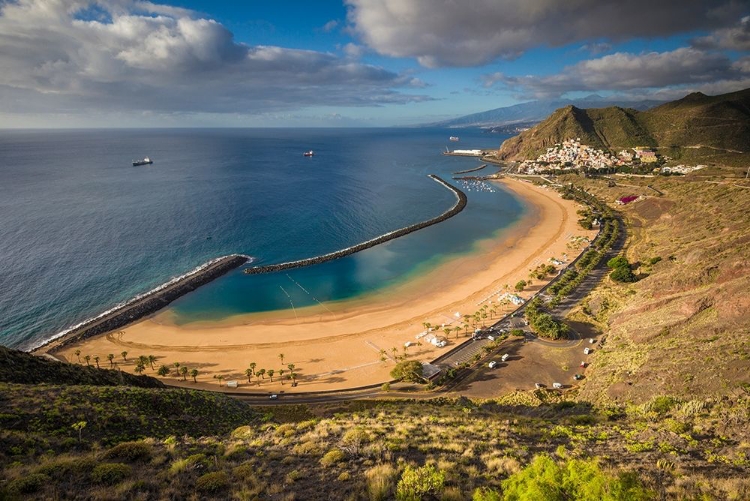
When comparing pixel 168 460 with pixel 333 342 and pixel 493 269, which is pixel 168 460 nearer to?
pixel 333 342

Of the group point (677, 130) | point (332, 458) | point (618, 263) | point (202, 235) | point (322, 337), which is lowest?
point (322, 337)

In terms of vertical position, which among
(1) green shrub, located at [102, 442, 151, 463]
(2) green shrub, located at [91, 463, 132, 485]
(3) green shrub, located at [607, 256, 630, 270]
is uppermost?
(2) green shrub, located at [91, 463, 132, 485]

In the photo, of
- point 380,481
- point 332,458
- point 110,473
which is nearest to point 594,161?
point 332,458

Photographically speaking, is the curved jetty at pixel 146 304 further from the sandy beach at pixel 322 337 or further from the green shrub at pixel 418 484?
the green shrub at pixel 418 484

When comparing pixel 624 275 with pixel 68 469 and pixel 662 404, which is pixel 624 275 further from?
pixel 68 469

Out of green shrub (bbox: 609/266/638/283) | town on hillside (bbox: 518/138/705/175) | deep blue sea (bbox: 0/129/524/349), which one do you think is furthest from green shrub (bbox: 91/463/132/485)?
town on hillside (bbox: 518/138/705/175)

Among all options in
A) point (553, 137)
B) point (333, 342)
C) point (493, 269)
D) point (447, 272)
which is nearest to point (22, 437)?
point (333, 342)

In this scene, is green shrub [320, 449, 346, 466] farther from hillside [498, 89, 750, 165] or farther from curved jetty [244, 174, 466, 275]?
hillside [498, 89, 750, 165]
